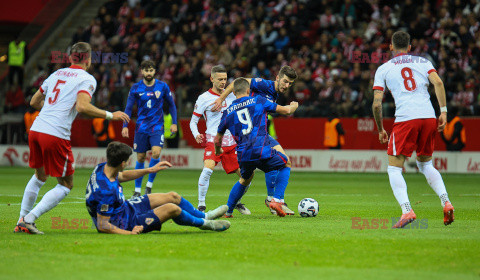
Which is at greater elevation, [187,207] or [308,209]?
[187,207]

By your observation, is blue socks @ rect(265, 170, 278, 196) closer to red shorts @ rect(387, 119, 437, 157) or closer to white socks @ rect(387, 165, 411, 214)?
white socks @ rect(387, 165, 411, 214)

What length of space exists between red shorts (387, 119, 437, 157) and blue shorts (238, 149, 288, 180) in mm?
1851

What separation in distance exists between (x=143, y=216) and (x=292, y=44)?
2014 centimetres

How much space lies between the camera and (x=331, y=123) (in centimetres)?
2381

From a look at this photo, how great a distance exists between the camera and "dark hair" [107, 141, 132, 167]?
26.5 feet

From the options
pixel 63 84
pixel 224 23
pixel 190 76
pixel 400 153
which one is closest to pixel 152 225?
pixel 63 84

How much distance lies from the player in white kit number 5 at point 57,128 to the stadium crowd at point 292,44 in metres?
14.8

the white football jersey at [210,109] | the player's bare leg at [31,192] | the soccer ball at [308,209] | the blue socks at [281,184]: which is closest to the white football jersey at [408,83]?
the soccer ball at [308,209]

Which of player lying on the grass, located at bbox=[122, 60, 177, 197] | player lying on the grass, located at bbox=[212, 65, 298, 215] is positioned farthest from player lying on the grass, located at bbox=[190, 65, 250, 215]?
player lying on the grass, located at bbox=[122, 60, 177, 197]

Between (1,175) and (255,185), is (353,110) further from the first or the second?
(1,175)

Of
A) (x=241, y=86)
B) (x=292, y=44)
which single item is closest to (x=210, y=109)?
(x=241, y=86)

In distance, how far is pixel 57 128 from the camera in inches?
339

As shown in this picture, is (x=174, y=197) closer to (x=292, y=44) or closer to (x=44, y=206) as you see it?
(x=44, y=206)

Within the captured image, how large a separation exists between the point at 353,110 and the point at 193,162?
584 cm
